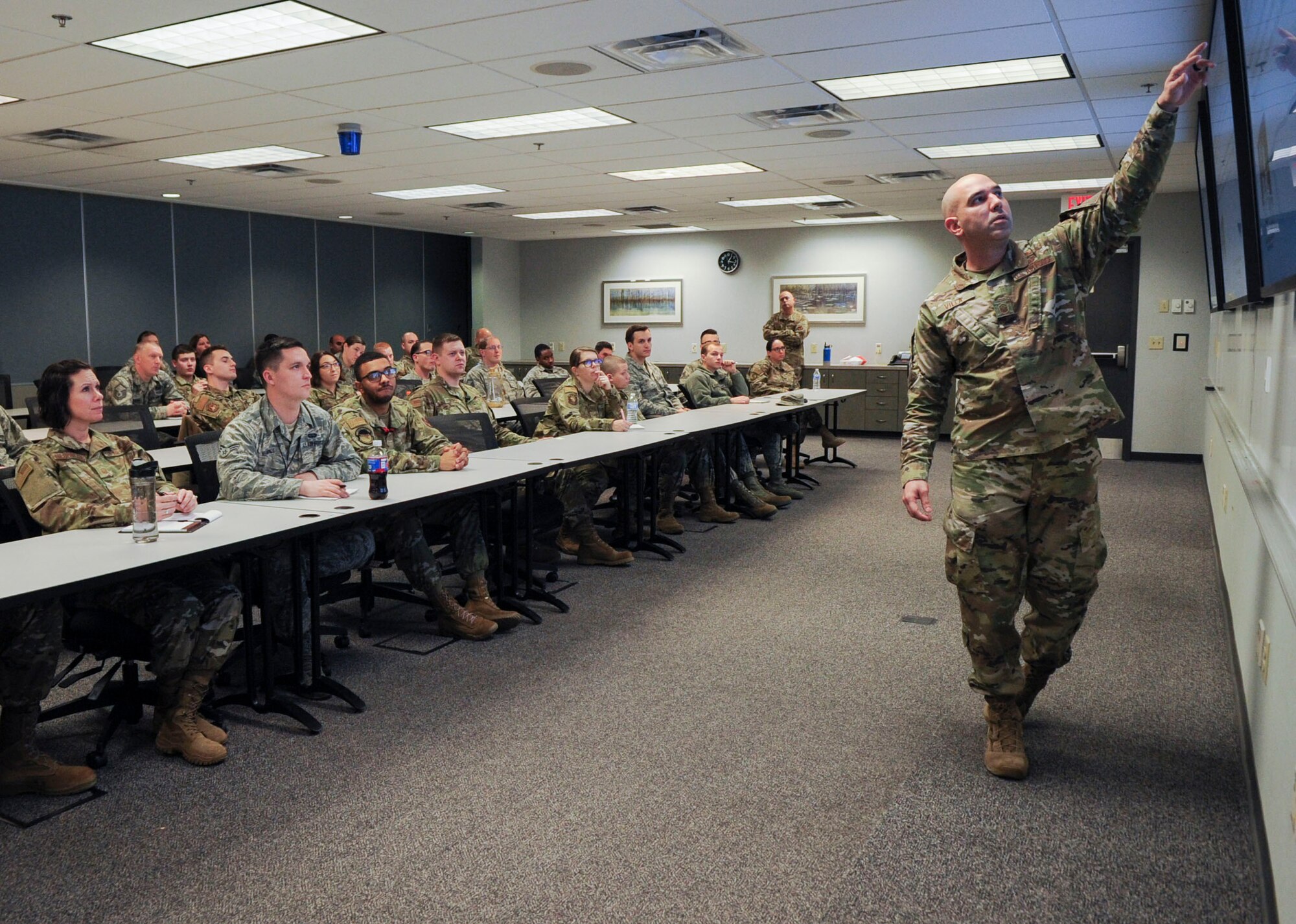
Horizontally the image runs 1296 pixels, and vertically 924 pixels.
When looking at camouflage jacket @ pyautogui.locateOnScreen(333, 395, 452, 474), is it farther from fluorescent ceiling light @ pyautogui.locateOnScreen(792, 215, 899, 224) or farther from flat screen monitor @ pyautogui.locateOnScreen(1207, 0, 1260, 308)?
fluorescent ceiling light @ pyautogui.locateOnScreen(792, 215, 899, 224)

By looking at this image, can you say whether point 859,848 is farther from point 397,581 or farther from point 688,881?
point 397,581

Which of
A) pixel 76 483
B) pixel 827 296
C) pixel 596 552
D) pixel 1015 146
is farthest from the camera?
pixel 827 296

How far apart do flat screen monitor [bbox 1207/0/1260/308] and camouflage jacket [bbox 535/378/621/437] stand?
10.9 ft

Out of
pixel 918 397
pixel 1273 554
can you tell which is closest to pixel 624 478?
pixel 918 397

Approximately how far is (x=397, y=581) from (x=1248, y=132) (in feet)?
13.1

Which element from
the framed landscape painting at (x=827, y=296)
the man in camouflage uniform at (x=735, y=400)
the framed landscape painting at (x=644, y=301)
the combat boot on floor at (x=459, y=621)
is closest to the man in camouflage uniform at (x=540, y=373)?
the man in camouflage uniform at (x=735, y=400)

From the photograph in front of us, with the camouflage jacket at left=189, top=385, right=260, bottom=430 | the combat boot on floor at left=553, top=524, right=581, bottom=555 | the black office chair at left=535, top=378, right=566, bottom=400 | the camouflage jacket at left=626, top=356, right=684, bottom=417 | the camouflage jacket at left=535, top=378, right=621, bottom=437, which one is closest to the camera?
the combat boot on floor at left=553, top=524, right=581, bottom=555

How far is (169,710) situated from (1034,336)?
9.13ft

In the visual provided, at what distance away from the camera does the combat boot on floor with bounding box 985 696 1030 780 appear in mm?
2852

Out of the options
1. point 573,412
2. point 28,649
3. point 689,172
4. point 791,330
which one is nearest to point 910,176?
point 689,172

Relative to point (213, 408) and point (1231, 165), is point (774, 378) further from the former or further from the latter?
point (1231, 165)

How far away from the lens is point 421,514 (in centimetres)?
438

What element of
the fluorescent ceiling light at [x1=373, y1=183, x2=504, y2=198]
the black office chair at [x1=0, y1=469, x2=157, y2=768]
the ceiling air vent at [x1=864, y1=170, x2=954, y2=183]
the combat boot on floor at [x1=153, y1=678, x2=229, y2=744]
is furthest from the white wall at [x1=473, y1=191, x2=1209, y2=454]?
the black office chair at [x1=0, y1=469, x2=157, y2=768]

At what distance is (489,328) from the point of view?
14141 millimetres
